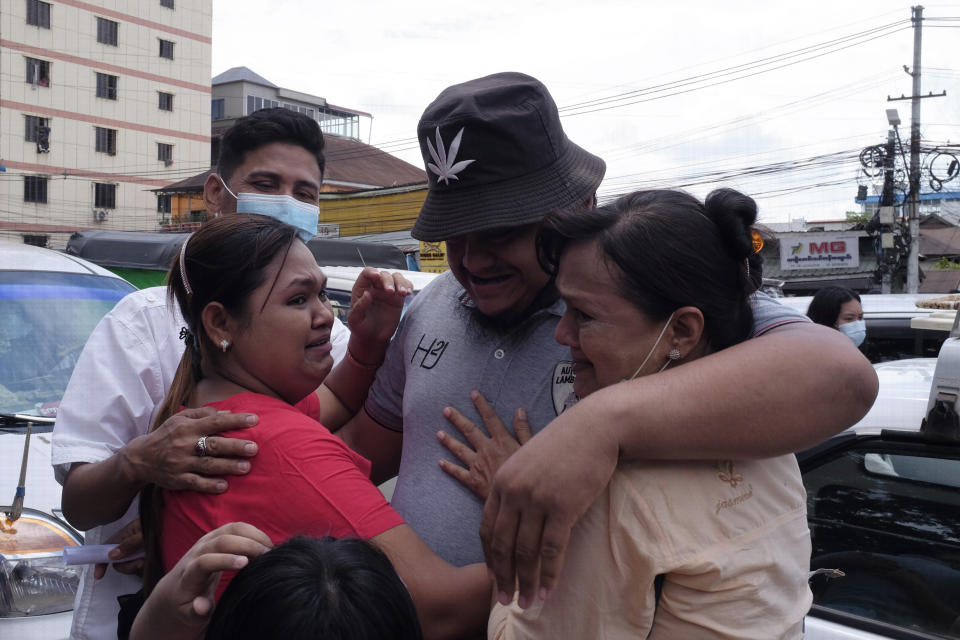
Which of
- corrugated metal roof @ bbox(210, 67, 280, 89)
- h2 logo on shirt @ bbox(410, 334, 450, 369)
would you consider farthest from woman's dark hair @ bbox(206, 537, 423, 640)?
corrugated metal roof @ bbox(210, 67, 280, 89)

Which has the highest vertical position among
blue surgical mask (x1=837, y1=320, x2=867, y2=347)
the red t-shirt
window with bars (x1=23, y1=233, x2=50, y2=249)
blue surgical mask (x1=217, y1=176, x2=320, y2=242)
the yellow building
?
the yellow building

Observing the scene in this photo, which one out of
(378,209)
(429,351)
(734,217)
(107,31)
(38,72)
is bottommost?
(429,351)

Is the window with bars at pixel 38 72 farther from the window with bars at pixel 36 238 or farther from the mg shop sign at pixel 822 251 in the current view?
the mg shop sign at pixel 822 251

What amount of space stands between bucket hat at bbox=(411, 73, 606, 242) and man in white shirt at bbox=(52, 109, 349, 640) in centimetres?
66

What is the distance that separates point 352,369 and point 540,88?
89 centimetres

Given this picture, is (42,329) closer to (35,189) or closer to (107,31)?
(35,189)

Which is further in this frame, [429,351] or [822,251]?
Result: [822,251]

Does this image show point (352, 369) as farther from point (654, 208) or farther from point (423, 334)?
point (654, 208)

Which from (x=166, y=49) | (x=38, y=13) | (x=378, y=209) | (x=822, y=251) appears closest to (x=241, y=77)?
(x=166, y=49)

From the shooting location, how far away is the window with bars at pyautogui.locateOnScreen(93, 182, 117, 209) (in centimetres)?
3756

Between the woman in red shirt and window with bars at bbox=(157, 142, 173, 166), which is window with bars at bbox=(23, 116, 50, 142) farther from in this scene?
the woman in red shirt

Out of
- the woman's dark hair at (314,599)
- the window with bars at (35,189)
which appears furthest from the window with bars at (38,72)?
the woman's dark hair at (314,599)

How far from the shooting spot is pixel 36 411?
3564mm

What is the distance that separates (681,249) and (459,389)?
2.23 ft
